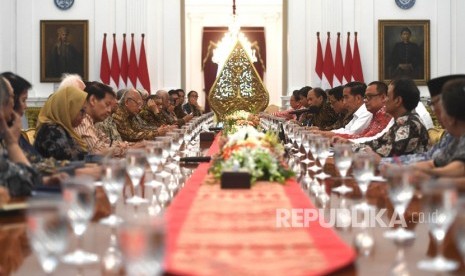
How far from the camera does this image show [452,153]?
4250 millimetres

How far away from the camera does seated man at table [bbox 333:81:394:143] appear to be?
7.51m

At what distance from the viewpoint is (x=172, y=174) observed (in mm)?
4461

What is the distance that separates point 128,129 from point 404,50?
7.95 meters

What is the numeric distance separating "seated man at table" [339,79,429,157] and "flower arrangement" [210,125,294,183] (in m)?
1.90

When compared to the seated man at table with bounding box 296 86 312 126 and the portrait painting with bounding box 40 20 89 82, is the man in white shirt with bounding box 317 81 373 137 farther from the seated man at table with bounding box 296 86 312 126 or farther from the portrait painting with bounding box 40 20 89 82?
the portrait painting with bounding box 40 20 89 82

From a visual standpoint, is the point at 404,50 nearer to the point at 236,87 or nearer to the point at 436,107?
the point at 236,87

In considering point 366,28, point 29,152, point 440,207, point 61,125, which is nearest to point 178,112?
point 366,28

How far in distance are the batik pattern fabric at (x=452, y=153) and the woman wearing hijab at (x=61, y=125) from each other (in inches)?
99.2

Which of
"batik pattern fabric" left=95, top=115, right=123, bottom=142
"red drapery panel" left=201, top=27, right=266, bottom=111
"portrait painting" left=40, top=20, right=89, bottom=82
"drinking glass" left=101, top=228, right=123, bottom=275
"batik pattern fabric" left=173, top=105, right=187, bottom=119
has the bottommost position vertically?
"drinking glass" left=101, top=228, right=123, bottom=275

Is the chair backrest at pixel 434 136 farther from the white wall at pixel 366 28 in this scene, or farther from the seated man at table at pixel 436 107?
the white wall at pixel 366 28

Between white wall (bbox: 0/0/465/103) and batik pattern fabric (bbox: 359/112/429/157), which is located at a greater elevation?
white wall (bbox: 0/0/465/103)

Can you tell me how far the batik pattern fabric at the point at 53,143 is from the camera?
5.38m

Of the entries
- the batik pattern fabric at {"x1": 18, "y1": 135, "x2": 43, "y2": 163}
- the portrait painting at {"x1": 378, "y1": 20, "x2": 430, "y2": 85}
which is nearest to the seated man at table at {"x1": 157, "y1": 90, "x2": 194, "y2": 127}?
the portrait painting at {"x1": 378, "y1": 20, "x2": 430, "y2": 85}

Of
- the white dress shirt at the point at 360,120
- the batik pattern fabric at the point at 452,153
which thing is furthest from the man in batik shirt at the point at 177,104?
the batik pattern fabric at the point at 452,153
